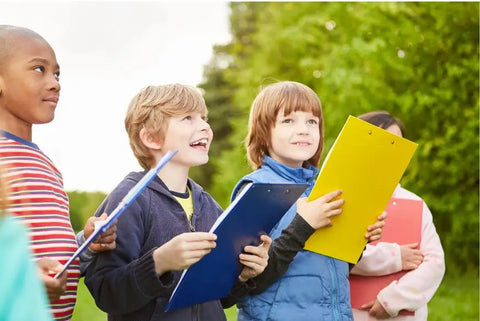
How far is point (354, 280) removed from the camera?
3.52 m

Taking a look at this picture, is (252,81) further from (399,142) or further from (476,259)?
(399,142)

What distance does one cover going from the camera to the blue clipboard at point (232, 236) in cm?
227

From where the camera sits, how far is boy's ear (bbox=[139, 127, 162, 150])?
104 inches

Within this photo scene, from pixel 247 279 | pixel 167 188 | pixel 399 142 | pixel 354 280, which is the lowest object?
pixel 354 280

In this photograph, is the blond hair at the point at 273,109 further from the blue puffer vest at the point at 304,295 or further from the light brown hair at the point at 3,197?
the light brown hair at the point at 3,197

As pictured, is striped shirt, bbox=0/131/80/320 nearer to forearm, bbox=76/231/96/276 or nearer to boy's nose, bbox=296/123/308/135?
forearm, bbox=76/231/96/276

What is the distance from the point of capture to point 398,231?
3607mm

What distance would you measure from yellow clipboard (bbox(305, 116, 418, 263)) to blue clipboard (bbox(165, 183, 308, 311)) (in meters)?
0.24

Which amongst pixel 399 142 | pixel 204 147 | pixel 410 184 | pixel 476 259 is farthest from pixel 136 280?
pixel 476 259

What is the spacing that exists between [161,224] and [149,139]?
0.36m

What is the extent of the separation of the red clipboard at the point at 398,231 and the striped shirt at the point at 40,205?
162 cm

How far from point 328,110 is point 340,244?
6840 millimetres

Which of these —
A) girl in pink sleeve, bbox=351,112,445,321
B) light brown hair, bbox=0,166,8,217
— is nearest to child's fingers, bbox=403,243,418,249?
girl in pink sleeve, bbox=351,112,445,321

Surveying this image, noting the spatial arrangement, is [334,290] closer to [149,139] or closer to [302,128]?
[302,128]
